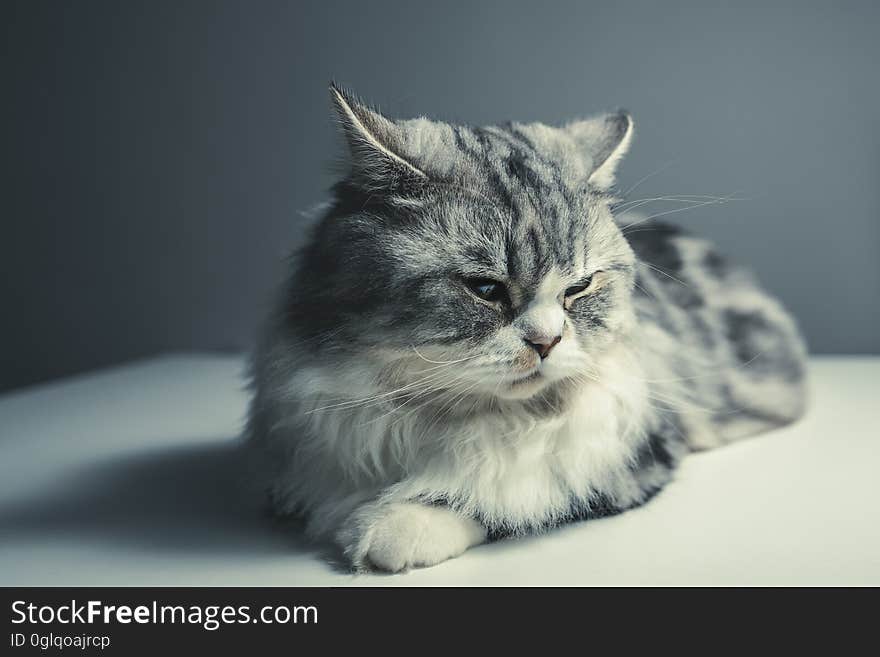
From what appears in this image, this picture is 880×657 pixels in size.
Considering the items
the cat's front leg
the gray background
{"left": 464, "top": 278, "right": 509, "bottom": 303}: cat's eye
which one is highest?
the gray background

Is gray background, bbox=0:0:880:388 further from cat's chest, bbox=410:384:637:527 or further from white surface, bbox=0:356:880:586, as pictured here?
cat's chest, bbox=410:384:637:527

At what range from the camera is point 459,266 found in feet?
3.92

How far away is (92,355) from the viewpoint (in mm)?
3555

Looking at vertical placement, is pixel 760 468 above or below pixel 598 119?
below

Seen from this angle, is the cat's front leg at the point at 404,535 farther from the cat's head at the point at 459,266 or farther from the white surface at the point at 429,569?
the cat's head at the point at 459,266

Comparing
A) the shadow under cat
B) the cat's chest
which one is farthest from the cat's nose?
the shadow under cat

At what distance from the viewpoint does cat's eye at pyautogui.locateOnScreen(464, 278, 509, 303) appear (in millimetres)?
1205

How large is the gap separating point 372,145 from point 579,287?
0.36m

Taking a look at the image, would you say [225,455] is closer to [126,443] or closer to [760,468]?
[126,443]

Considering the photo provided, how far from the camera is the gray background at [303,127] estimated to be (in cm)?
285

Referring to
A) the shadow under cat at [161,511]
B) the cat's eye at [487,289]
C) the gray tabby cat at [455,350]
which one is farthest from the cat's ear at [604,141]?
the shadow under cat at [161,511]

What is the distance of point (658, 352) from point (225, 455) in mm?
940
